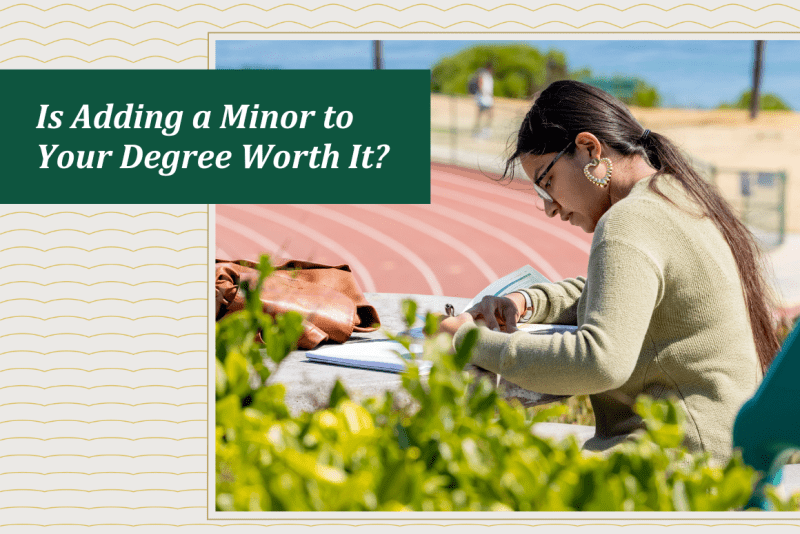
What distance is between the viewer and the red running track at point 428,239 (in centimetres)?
1121

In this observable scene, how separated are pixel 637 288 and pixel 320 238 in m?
11.2

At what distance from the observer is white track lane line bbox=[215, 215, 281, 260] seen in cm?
1209

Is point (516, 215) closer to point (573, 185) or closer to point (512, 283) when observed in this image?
point (512, 283)

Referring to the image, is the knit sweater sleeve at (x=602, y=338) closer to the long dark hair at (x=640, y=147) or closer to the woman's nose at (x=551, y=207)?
the long dark hair at (x=640, y=147)

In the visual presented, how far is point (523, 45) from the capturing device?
3328cm

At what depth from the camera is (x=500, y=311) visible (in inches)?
88.4

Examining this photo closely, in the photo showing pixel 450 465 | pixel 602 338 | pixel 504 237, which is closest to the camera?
pixel 450 465

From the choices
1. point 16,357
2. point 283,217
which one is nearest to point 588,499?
point 16,357

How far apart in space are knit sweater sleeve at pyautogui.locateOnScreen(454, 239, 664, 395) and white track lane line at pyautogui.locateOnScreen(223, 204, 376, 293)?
8.67m

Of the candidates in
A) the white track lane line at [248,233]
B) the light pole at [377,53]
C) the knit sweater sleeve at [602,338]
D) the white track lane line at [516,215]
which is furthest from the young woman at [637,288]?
the light pole at [377,53]

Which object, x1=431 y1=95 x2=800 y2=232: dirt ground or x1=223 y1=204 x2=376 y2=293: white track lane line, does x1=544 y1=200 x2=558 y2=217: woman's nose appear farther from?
x1=431 y1=95 x2=800 y2=232: dirt ground
